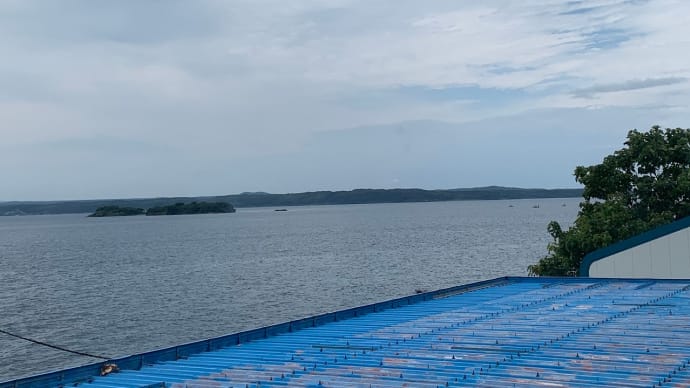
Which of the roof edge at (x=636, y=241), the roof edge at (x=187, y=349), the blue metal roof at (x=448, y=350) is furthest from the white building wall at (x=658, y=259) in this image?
the roof edge at (x=187, y=349)

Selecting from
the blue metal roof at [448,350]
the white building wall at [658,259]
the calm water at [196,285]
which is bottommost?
the calm water at [196,285]

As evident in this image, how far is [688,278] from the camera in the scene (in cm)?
2856

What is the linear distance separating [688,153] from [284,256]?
229ft

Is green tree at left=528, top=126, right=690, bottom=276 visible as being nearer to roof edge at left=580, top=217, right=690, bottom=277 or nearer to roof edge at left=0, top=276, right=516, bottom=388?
roof edge at left=580, top=217, right=690, bottom=277

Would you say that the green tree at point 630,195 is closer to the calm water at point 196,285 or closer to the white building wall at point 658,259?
the white building wall at point 658,259

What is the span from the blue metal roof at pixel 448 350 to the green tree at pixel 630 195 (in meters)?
15.9

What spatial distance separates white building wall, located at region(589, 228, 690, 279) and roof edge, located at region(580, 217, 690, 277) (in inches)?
5.6

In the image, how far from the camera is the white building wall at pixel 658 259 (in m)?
28.8

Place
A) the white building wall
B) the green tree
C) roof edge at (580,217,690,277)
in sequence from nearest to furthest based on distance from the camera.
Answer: roof edge at (580,217,690,277) → the white building wall → the green tree

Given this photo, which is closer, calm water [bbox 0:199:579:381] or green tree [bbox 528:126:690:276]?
green tree [bbox 528:126:690:276]

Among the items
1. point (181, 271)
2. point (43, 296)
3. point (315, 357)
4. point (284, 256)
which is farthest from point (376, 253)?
point (315, 357)

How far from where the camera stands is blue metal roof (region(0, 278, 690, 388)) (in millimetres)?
13766

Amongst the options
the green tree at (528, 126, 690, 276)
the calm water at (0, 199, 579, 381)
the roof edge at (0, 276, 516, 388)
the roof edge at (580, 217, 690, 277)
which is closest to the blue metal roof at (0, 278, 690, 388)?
the roof edge at (0, 276, 516, 388)

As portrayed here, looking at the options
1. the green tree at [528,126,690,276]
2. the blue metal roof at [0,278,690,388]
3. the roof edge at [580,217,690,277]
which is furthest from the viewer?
the green tree at [528,126,690,276]
